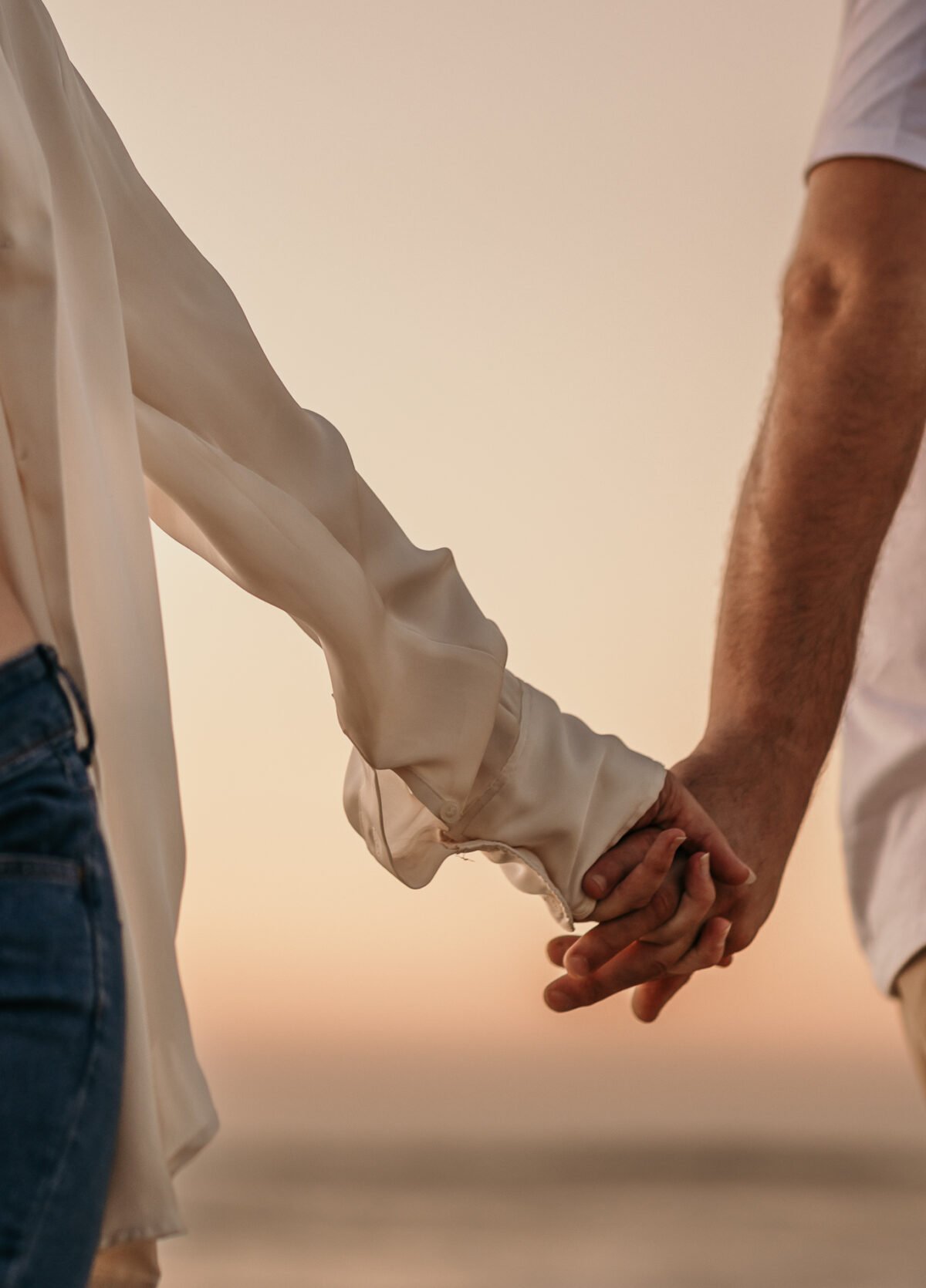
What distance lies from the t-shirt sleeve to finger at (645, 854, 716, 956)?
3.33ft

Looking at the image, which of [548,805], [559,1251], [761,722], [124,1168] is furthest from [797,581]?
[559,1251]

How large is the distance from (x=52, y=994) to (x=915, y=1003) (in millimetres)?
1226

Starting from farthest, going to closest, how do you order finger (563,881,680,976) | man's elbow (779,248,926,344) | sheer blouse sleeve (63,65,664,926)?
man's elbow (779,248,926,344), finger (563,881,680,976), sheer blouse sleeve (63,65,664,926)

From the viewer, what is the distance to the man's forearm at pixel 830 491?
6.36 ft

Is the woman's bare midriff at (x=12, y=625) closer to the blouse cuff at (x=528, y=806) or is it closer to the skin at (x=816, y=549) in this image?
the blouse cuff at (x=528, y=806)

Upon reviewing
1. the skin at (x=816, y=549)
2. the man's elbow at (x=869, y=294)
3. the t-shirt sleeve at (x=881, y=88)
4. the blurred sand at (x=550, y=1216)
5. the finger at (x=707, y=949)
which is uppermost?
the t-shirt sleeve at (x=881, y=88)

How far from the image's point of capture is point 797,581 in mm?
1980

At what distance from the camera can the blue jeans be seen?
0.78 m

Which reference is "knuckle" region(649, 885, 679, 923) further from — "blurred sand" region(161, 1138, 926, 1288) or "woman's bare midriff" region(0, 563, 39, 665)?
"blurred sand" region(161, 1138, 926, 1288)

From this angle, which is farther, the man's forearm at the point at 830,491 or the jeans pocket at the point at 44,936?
the man's forearm at the point at 830,491

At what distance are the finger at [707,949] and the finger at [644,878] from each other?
19cm

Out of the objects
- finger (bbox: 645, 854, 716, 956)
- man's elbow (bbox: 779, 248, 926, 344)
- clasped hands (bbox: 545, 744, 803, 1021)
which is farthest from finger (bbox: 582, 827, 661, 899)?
man's elbow (bbox: 779, 248, 926, 344)

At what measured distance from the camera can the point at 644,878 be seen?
70.2 inches

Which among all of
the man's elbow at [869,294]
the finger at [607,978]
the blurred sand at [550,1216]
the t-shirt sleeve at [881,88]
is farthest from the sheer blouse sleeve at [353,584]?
the blurred sand at [550,1216]
